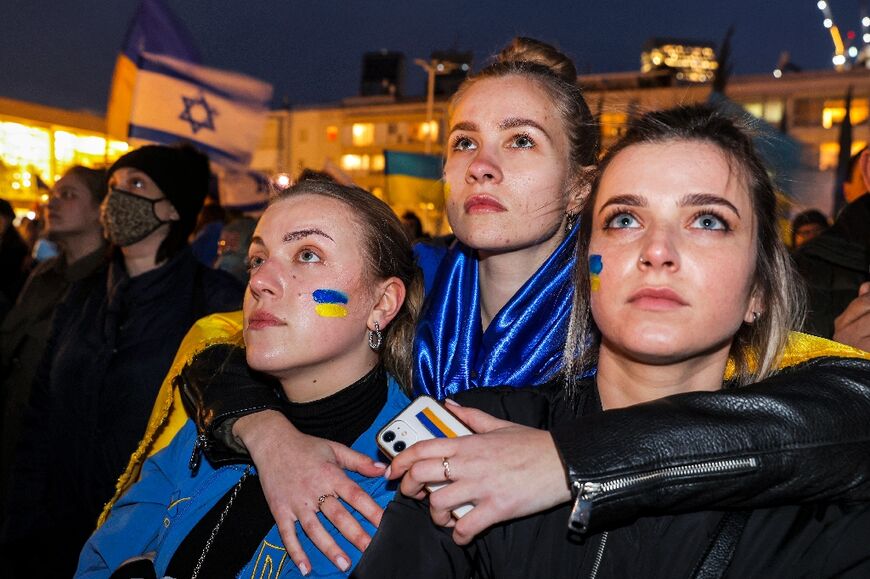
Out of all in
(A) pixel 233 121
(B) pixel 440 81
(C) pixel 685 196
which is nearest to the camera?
(C) pixel 685 196

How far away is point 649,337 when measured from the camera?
66.2 inches

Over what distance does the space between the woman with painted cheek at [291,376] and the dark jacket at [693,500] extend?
47 centimetres

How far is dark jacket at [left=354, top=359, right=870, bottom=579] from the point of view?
1.44 meters

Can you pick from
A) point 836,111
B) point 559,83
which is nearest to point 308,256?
point 559,83

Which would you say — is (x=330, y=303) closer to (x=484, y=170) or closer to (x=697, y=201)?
(x=484, y=170)

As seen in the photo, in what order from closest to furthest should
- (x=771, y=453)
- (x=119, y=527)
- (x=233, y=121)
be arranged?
(x=771, y=453), (x=119, y=527), (x=233, y=121)

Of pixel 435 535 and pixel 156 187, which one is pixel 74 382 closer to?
pixel 156 187

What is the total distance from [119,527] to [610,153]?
193 cm

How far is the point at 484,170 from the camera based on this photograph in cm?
246

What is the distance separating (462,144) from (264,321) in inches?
36.8

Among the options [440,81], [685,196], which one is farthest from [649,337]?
[440,81]

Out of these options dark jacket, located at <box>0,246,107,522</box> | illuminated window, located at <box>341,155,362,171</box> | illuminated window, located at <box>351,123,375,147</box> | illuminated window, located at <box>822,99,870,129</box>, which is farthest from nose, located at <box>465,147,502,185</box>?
illuminated window, located at <box>341,155,362,171</box>

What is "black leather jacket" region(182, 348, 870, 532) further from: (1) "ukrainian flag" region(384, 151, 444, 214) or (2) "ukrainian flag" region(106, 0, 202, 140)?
(1) "ukrainian flag" region(384, 151, 444, 214)

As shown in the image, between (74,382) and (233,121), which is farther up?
(233,121)
